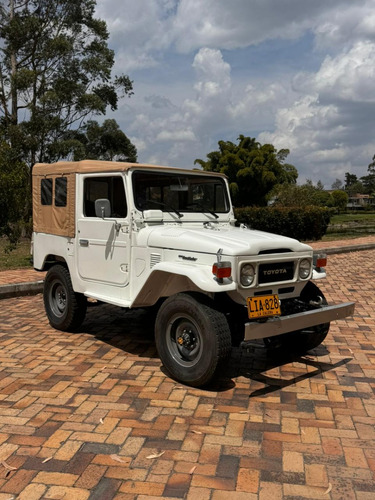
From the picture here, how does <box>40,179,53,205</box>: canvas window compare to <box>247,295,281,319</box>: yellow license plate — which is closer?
<box>247,295,281,319</box>: yellow license plate

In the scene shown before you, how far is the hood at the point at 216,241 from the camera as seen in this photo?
402cm

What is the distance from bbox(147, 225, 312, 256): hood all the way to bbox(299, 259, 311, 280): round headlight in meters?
0.13

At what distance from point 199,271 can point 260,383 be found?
3.94 ft

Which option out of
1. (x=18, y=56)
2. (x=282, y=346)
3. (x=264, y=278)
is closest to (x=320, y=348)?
(x=282, y=346)

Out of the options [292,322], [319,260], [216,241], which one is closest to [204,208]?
[216,241]

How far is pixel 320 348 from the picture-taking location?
5.24 m

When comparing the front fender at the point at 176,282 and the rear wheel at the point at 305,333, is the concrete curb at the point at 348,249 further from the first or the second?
the front fender at the point at 176,282

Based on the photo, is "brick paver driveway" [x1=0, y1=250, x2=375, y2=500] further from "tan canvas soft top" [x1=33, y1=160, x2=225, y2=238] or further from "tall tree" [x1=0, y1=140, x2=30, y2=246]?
"tall tree" [x1=0, y1=140, x2=30, y2=246]

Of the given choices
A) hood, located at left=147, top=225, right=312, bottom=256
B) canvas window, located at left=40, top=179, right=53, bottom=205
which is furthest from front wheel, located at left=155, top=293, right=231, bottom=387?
canvas window, located at left=40, top=179, right=53, bottom=205

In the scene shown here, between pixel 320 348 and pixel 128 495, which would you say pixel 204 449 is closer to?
pixel 128 495

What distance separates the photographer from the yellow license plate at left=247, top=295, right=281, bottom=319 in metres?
3.85

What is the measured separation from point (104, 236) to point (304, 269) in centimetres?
211

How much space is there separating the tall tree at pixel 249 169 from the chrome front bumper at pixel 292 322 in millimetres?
33212

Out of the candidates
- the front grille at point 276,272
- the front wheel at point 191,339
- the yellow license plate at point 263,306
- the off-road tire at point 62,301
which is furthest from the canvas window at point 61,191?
the yellow license plate at point 263,306
